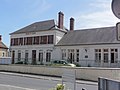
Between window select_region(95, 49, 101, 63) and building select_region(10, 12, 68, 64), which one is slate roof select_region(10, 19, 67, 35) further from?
window select_region(95, 49, 101, 63)

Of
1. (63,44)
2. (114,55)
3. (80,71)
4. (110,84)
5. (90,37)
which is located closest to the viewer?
(110,84)

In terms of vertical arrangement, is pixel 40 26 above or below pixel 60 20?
below

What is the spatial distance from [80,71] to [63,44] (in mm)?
17734

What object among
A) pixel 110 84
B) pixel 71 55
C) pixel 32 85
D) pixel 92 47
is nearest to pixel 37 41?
pixel 71 55

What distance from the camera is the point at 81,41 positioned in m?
41.1

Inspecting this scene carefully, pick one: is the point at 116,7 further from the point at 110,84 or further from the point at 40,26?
the point at 40,26

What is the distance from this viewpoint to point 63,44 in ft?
139

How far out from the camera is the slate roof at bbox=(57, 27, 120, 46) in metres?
38.3

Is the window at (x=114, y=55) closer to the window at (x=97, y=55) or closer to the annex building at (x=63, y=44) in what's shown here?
the annex building at (x=63, y=44)

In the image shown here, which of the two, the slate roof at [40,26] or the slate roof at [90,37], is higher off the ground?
the slate roof at [40,26]

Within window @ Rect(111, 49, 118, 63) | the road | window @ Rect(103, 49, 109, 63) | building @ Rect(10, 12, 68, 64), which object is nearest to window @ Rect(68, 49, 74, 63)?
building @ Rect(10, 12, 68, 64)

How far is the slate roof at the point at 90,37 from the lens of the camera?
38.3 m

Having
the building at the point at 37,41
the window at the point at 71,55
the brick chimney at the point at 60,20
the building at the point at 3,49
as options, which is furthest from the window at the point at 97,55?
the building at the point at 3,49

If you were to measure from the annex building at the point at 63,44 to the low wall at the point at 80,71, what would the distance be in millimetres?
11342
